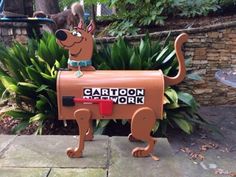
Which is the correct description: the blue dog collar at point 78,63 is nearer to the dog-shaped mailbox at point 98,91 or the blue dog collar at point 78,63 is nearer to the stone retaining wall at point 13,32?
the dog-shaped mailbox at point 98,91

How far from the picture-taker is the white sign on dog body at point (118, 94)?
2.09 m

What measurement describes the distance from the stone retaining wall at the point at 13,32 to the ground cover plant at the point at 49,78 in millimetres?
1419

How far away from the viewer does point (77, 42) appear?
6.86 ft

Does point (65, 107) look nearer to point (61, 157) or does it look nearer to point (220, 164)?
point (61, 157)

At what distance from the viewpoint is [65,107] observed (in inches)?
83.6

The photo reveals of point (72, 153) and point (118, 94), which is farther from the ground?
point (118, 94)

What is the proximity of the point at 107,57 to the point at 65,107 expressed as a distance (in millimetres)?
2073

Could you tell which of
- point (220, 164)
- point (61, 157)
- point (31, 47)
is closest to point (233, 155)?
point (220, 164)

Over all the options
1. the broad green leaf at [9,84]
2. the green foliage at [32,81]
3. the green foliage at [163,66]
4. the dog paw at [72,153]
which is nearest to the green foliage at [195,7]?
the green foliage at [163,66]

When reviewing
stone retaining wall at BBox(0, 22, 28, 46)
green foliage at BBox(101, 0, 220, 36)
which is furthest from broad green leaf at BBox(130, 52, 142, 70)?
stone retaining wall at BBox(0, 22, 28, 46)

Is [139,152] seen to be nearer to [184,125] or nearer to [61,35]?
[61,35]

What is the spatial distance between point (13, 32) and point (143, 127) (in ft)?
13.2

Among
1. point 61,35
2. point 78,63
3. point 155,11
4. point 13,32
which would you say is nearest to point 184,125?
point 78,63

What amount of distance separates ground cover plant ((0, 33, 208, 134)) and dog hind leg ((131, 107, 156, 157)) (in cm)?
149
